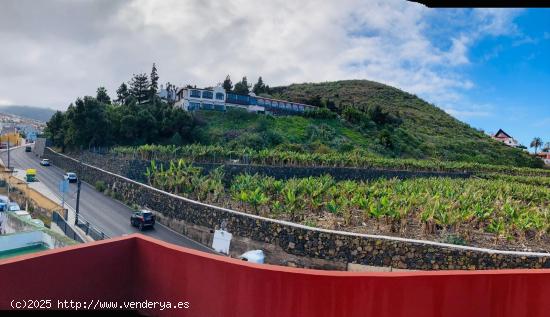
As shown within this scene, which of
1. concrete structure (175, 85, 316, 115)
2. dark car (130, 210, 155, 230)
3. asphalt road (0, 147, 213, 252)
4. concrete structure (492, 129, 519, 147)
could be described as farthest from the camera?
concrete structure (492, 129, 519, 147)

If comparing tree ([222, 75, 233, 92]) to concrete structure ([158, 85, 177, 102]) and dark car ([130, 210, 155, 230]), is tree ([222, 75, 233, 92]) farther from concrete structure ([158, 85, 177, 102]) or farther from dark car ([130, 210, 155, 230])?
→ dark car ([130, 210, 155, 230])

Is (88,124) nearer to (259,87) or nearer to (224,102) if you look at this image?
(224,102)

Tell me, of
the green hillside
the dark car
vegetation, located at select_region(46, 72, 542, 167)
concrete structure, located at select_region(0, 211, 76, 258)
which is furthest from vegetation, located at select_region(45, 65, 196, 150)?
concrete structure, located at select_region(0, 211, 76, 258)

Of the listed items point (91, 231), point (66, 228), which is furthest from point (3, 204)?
point (91, 231)

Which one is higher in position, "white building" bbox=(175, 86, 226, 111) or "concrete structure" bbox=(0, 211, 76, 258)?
"white building" bbox=(175, 86, 226, 111)

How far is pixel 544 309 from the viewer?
3207mm

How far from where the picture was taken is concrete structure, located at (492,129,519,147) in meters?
75.9

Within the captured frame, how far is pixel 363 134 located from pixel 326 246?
35.9 metres

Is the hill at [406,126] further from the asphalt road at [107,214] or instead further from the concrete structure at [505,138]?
the asphalt road at [107,214]

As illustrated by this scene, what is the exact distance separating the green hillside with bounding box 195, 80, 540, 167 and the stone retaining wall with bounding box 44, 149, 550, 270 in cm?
1825

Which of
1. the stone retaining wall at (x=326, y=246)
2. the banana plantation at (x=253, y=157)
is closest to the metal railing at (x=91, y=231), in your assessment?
the stone retaining wall at (x=326, y=246)

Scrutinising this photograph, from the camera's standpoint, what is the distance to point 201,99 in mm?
41375

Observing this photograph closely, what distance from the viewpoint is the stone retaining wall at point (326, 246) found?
408 inches

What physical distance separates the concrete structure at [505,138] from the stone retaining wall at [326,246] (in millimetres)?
75526
